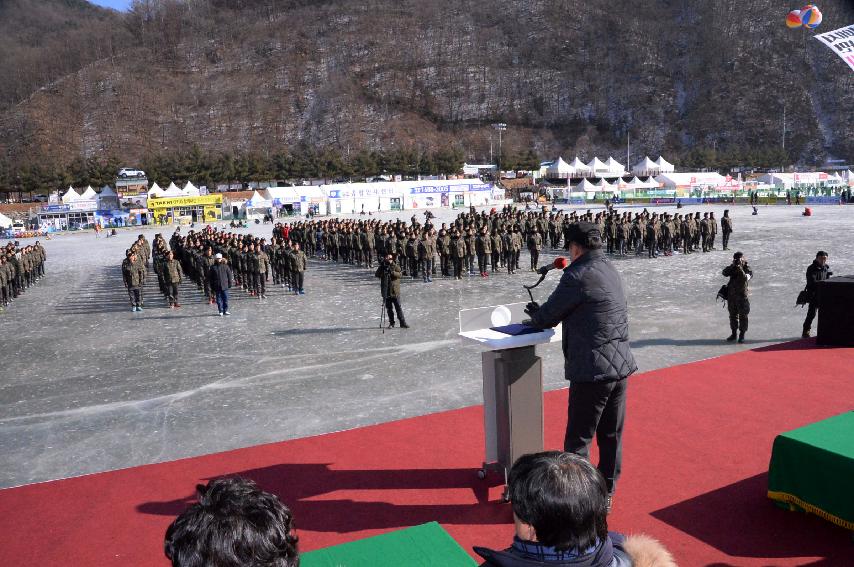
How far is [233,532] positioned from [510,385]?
3.13 metres

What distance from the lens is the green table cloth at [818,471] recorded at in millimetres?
3660

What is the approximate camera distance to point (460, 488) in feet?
15.4

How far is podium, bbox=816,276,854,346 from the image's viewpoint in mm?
8000

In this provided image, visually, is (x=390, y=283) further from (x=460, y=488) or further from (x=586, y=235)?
(x=586, y=235)

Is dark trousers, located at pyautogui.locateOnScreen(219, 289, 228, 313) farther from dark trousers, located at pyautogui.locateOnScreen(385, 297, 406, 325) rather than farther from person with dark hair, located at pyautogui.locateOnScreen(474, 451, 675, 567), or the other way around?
person with dark hair, located at pyautogui.locateOnScreen(474, 451, 675, 567)

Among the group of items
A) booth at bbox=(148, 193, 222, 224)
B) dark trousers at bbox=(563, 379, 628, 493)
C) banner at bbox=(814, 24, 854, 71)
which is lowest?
dark trousers at bbox=(563, 379, 628, 493)

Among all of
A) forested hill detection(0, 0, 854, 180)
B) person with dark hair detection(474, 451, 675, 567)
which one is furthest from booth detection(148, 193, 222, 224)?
forested hill detection(0, 0, 854, 180)

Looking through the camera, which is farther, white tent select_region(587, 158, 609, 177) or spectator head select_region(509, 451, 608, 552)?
white tent select_region(587, 158, 609, 177)

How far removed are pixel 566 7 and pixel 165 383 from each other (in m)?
128

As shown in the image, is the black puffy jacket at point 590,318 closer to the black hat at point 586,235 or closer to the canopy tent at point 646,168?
the black hat at point 586,235

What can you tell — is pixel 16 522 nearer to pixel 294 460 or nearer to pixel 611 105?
pixel 294 460

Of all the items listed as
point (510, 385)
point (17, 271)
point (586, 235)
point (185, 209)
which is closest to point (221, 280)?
point (17, 271)

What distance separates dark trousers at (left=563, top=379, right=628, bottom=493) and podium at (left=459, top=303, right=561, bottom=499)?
49 cm

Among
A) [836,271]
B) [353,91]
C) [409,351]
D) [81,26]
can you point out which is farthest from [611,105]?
[81,26]
